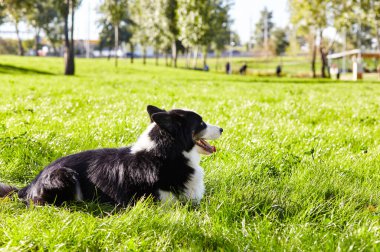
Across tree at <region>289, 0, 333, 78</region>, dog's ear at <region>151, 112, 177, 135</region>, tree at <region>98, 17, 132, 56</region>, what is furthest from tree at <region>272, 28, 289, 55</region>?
dog's ear at <region>151, 112, 177, 135</region>

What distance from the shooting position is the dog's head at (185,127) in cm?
409

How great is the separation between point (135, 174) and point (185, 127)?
70 centimetres

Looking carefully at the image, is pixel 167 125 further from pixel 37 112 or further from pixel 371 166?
pixel 37 112

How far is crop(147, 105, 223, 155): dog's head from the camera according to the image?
409 cm

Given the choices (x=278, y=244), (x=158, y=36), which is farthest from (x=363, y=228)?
(x=158, y=36)

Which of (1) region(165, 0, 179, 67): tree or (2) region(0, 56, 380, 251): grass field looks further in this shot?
(1) region(165, 0, 179, 67): tree

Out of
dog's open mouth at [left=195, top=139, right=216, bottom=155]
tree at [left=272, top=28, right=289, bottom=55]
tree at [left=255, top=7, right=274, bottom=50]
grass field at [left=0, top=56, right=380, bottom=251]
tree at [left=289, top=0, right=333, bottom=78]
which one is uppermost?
tree at [left=255, top=7, right=274, bottom=50]

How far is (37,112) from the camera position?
9.91 metres

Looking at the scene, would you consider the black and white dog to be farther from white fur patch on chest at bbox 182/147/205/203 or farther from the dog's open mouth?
the dog's open mouth

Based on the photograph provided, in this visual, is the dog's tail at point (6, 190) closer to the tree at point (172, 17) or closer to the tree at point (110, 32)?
the tree at point (172, 17)

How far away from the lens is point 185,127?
439 centimetres

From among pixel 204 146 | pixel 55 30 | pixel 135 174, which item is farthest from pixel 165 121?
pixel 55 30

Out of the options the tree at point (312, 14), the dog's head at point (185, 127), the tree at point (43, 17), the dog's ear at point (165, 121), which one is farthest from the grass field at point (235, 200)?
the tree at point (43, 17)

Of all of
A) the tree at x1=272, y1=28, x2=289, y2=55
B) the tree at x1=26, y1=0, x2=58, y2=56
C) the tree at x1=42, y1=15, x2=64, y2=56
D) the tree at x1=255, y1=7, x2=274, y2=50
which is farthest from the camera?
the tree at x1=255, y1=7, x2=274, y2=50
